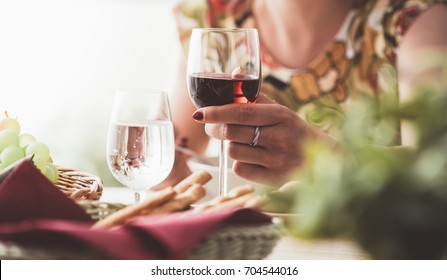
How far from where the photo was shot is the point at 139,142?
924 mm

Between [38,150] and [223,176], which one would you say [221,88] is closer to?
[223,176]

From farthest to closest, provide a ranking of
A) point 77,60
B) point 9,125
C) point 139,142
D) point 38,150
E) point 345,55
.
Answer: point 77,60
point 345,55
point 9,125
point 38,150
point 139,142

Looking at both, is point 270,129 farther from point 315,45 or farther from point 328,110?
point 315,45

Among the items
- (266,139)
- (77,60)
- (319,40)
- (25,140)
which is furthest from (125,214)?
(77,60)

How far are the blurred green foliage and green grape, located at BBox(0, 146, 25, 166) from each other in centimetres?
70

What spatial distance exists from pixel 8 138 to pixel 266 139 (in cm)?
46

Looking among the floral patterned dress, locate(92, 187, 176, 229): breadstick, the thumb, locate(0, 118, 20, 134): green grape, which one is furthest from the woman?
locate(92, 187, 176, 229): breadstick

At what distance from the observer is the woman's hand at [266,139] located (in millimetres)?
1130

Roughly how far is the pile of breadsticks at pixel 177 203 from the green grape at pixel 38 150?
36 cm

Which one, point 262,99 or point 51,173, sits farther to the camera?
point 262,99

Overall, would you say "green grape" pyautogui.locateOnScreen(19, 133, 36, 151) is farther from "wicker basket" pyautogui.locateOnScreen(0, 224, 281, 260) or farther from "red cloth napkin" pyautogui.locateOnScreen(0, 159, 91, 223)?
"wicker basket" pyautogui.locateOnScreen(0, 224, 281, 260)

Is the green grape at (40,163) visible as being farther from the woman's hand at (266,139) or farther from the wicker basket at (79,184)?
the woman's hand at (266,139)

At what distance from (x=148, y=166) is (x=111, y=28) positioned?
10.7 ft

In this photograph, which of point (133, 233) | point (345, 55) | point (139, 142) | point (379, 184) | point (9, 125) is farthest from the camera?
point (345, 55)
